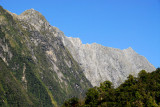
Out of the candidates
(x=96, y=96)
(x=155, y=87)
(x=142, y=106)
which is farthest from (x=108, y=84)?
(x=142, y=106)

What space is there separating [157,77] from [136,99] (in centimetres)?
3106

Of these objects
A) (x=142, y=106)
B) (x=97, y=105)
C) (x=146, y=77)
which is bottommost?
(x=142, y=106)

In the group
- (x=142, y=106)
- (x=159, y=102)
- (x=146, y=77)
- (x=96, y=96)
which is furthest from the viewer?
(x=146, y=77)

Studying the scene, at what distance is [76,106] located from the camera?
154m

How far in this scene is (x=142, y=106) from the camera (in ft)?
422

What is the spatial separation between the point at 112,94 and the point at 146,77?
29734 millimetres

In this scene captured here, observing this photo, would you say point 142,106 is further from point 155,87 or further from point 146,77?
point 146,77

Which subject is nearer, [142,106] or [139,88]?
[142,106]

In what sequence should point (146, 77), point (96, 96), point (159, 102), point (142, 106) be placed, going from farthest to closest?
point (146, 77), point (96, 96), point (159, 102), point (142, 106)

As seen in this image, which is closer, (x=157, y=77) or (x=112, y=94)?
(x=112, y=94)

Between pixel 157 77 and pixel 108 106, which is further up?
pixel 157 77

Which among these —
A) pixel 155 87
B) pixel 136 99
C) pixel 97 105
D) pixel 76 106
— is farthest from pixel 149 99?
pixel 76 106

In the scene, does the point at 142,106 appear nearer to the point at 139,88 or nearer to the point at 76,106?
the point at 139,88

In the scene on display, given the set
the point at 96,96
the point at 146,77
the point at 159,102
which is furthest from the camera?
the point at 146,77
